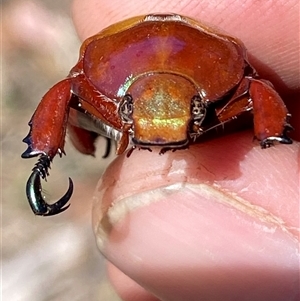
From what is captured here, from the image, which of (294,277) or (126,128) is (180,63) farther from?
(294,277)

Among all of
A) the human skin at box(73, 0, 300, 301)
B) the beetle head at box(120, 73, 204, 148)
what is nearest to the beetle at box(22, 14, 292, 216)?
the beetle head at box(120, 73, 204, 148)

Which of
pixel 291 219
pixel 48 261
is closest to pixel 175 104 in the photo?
pixel 291 219

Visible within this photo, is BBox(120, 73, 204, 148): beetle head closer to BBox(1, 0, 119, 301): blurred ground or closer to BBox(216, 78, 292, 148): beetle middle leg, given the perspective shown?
BBox(216, 78, 292, 148): beetle middle leg

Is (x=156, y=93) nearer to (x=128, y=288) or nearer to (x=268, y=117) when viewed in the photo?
(x=268, y=117)

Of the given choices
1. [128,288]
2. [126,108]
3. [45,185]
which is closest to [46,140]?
[126,108]

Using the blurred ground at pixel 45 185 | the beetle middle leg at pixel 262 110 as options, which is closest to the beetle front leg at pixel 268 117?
the beetle middle leg at pixel 262 110

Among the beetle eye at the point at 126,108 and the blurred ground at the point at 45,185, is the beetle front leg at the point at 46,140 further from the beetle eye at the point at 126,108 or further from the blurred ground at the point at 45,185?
the blurred ground at the point at 45,185
